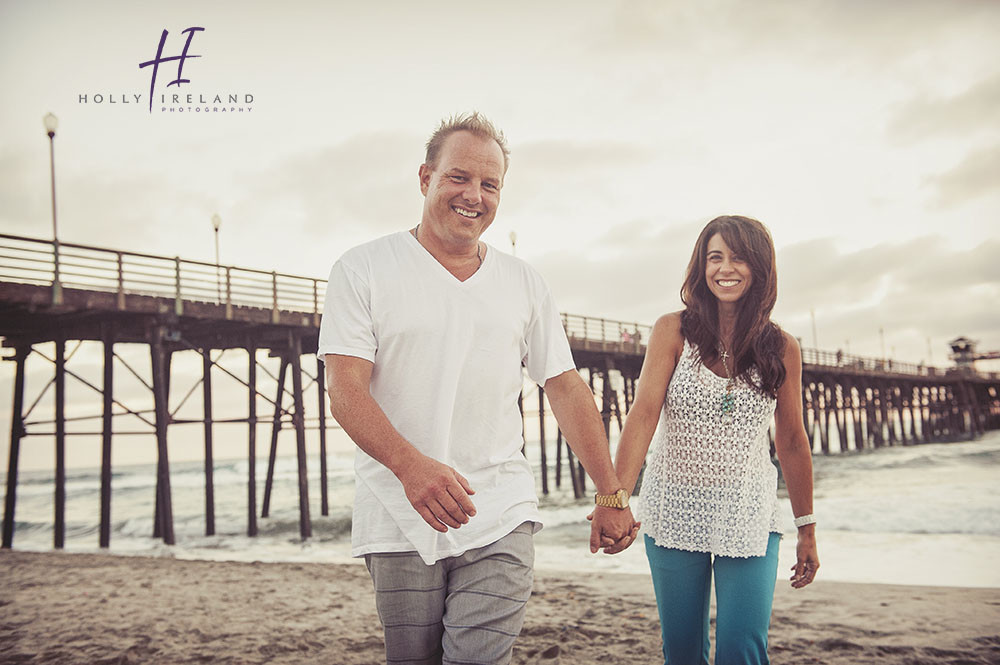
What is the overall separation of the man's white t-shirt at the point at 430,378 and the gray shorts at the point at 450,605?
2.1 inches

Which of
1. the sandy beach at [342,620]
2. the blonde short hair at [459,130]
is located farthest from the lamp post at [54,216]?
the blonde short hair at [459,130]

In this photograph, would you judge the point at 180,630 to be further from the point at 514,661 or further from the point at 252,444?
the point at 252,444

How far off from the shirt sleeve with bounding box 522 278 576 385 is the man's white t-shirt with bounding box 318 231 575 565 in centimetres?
21

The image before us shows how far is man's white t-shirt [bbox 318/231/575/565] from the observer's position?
6.72ft

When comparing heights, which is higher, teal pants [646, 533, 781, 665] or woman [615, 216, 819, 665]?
woman [615, 216, 819, 665]

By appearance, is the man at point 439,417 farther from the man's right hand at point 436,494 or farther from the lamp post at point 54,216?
the lamp post at point 54,216

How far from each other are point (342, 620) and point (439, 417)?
4.87 m

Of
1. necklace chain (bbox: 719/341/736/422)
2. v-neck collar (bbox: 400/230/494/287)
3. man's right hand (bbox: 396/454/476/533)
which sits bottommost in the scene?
man's right hand (bbox: 396/454/476/533)

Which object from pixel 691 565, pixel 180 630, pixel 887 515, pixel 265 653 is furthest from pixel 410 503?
pixel 887 515

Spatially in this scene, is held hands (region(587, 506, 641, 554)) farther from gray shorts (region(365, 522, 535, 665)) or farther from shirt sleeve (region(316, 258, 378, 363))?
shirt sleeve (region(316, 258, 378, 363))

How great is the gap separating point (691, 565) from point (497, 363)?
3.51 feet

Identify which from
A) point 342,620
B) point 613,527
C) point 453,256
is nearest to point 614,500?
point 613,527

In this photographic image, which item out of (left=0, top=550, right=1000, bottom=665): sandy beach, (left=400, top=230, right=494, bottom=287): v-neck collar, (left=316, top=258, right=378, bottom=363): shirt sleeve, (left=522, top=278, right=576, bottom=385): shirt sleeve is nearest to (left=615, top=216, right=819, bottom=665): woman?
(left=522, top=278, right=576, bottom=385): shirt sleeve

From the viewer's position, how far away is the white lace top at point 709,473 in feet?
8.46
